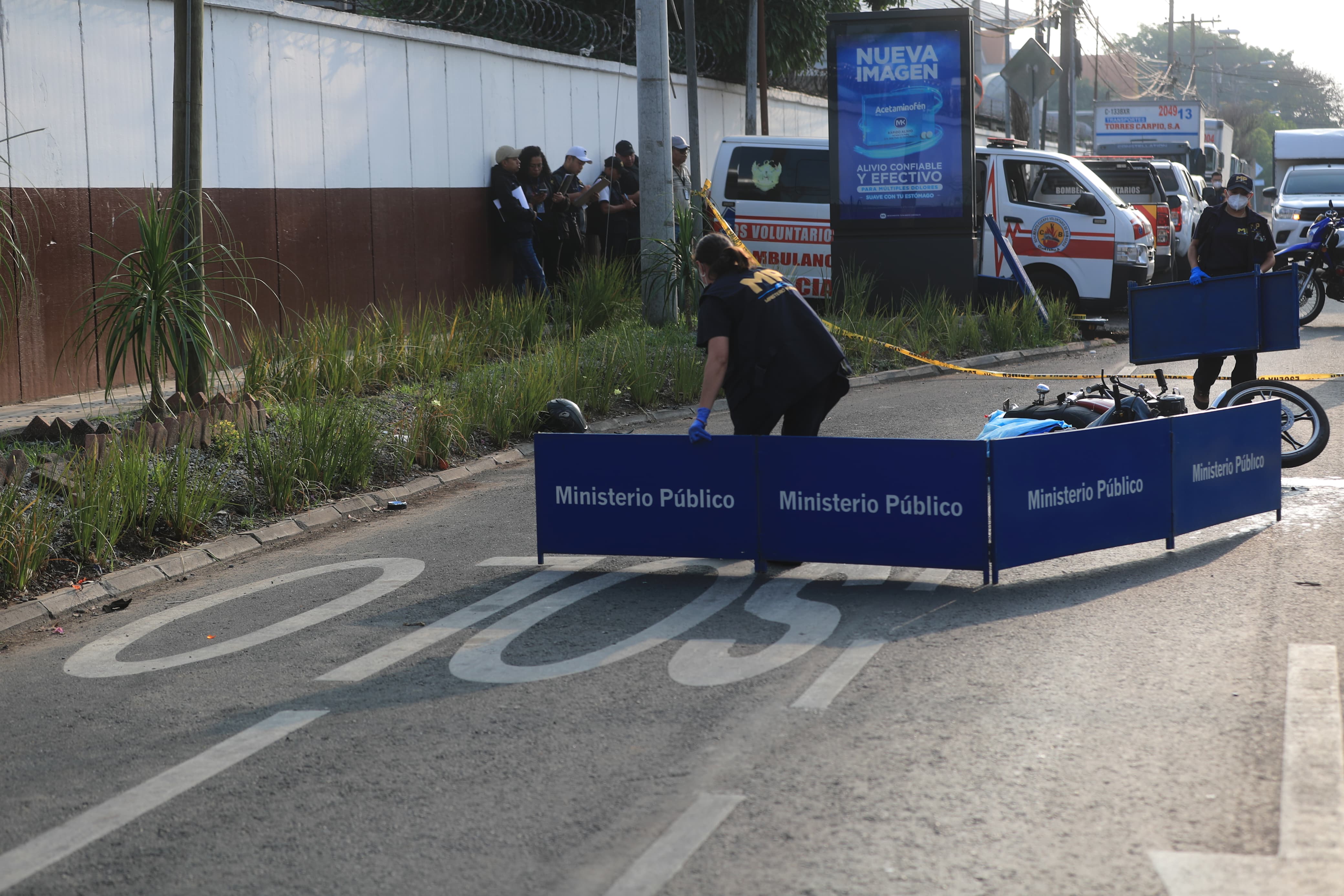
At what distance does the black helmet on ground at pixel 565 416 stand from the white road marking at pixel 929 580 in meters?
3.34

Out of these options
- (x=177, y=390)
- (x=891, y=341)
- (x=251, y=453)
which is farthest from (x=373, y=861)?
(x=891, y=341)

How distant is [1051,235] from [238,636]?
14058 mm

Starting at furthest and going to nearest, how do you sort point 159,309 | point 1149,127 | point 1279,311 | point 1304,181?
point 1149,127, point 1304,181, point 1279,311, point 159,309

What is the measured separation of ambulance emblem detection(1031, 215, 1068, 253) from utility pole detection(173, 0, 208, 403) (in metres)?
11.4

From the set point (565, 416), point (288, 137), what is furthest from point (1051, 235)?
Result: point (565, 416)

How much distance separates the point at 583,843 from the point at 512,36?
16.3 m

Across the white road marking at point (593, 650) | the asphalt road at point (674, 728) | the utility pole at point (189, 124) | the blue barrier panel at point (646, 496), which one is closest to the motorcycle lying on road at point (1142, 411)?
the asphalt road at point (674, 728)

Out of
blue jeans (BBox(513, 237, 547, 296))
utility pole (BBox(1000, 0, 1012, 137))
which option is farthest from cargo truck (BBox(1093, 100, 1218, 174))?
blue jeans (BBox(513, 237, 547, 296))

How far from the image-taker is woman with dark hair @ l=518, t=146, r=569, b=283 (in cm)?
1758

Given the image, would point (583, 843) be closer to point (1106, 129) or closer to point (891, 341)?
point (891, 341)

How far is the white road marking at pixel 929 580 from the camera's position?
6.99 m

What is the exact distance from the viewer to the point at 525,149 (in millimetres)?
17531

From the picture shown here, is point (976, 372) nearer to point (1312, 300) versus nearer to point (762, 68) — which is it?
point (1312, 300)

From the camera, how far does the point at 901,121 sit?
17.7m
